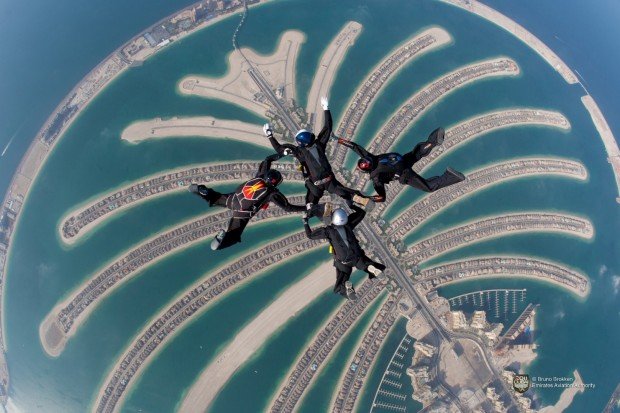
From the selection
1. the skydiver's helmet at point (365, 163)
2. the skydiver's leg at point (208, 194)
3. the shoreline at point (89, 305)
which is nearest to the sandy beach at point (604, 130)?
the skydiver's helmet at point (365, 163)

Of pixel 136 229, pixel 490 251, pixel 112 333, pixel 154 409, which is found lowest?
pixel 490 251

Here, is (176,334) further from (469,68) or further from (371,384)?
(469,68)

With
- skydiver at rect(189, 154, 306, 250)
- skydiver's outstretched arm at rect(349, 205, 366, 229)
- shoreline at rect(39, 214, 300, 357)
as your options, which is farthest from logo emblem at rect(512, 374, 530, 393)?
shoreline at rect(39, 214, 300, 357)

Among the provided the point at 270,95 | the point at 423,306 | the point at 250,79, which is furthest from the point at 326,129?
the point at 423,306

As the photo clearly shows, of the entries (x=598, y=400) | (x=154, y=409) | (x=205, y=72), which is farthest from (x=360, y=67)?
(x=598, y=400)

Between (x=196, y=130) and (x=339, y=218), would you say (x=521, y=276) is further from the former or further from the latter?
(x=196, y=130)

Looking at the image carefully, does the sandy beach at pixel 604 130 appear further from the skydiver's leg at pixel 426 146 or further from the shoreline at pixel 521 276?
the skydiver's leg at pixel 426 146
